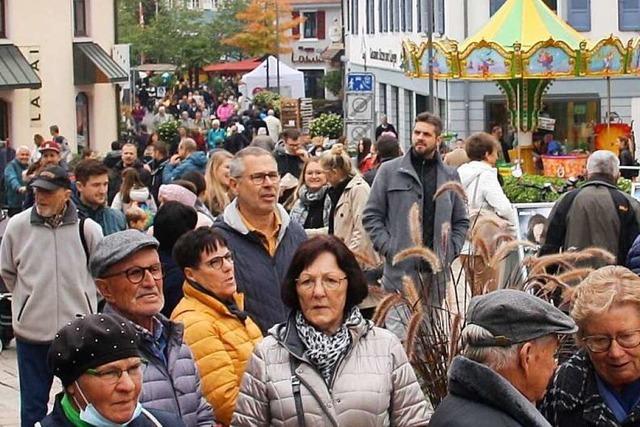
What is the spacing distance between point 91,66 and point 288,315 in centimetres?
3302

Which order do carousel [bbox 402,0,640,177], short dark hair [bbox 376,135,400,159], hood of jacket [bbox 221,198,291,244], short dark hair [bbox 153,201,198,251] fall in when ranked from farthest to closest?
carousel [bbox 402,0,640,177] < short dark hair [bbox 376,135,400,159] < short dark hair [bbox 153,201,198,251] < hood of jacket [bbox 221,198,291,244]

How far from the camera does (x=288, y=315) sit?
647 cm

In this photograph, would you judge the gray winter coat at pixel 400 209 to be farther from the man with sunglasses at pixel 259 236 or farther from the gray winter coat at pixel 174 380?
the gray winter coat at pixel 174 380

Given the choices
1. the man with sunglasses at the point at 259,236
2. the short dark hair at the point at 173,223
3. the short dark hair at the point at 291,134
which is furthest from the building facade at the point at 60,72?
the man with sunglasses at the point at 259,236

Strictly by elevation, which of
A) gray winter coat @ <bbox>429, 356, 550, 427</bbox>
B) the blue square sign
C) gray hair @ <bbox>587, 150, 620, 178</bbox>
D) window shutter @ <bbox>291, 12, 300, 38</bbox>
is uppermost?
window shutter @ <bbox>291, 12, 300, 38</bbox>

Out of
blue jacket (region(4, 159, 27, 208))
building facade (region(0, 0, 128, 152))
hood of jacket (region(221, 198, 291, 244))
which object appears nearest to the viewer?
hood of jacket (region(221, 198, 291, 244))

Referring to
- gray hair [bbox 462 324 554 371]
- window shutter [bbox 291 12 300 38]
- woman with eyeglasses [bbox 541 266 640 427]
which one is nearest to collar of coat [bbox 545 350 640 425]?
woman with eyeglasses [bbox 541 266 640 427]

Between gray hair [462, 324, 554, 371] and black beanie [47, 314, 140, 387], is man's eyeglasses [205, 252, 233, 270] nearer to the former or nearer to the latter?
black beanie [47, 314, 140, 387]

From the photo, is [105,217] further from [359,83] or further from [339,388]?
[359,83]

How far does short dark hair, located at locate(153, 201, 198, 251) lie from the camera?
8211 mm

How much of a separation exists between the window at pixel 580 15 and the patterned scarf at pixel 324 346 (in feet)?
124

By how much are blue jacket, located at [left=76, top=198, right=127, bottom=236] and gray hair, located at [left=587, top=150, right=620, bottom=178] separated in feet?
11.1

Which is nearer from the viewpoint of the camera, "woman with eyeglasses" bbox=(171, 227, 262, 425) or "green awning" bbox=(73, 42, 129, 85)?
"woman with eyeglasses" bbox=(171, 227, 262, 425)

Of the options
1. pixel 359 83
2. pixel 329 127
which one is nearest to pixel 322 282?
pixel 359 83
